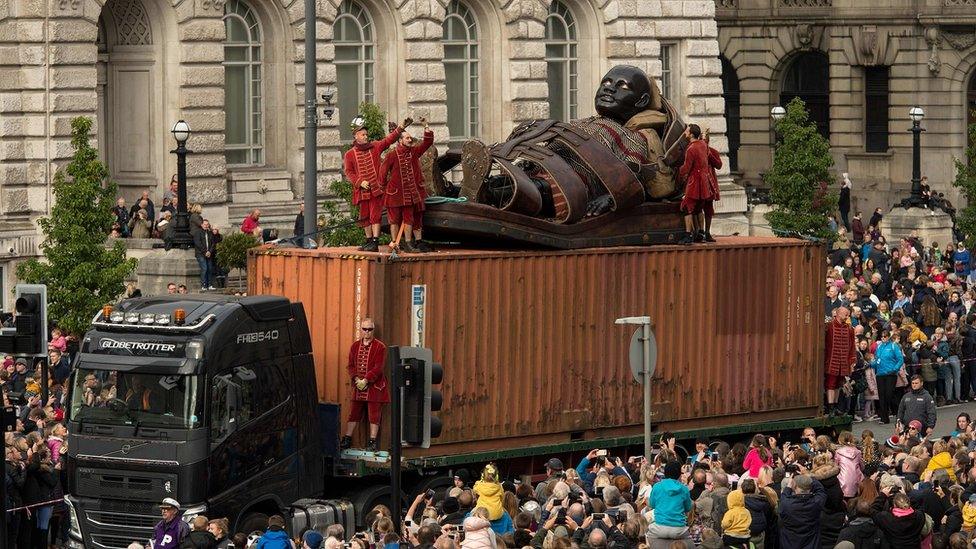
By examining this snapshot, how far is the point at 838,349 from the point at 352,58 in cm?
1926

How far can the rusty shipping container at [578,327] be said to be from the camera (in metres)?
31.6

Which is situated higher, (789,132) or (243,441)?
(789,132)

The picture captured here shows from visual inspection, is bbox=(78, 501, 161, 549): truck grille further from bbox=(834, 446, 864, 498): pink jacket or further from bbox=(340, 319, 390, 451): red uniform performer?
bbox=(834, 446, 864, 498): pink jacket

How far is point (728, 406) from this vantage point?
3478cm

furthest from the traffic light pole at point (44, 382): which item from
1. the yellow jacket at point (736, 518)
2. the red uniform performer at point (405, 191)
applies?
the yellow jacket at point (736, 518)

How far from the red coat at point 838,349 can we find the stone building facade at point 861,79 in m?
32.8

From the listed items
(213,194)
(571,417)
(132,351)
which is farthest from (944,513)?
(213,194)

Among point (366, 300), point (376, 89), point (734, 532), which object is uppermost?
point (376, 89)

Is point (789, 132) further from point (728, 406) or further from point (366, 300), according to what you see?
point (366, 300)

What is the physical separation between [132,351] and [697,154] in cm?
903

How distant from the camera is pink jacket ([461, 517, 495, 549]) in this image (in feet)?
84.3

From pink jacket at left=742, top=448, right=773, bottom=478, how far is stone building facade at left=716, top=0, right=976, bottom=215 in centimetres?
3872

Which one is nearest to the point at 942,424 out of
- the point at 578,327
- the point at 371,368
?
the point at 578,327

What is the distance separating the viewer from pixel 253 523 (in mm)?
29656
